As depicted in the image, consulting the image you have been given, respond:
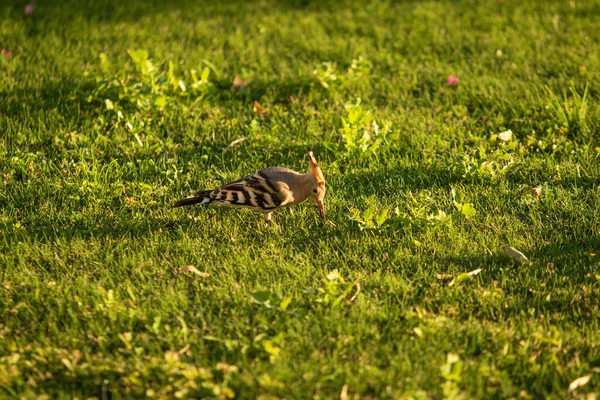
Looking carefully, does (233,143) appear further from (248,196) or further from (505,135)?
(505,135)

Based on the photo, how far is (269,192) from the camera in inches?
181

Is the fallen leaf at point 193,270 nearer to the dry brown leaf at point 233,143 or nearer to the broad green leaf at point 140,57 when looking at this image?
the dry brown leaf at point 233,143

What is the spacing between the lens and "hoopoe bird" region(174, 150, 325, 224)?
4.61 meters

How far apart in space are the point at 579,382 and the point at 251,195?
2186 millimetres

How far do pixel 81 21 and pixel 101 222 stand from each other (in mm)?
3693

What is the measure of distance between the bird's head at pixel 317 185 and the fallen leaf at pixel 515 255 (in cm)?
120

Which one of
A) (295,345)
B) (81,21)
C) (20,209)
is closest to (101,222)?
(20,209)

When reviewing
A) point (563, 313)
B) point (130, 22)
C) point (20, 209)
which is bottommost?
point (563, 313)

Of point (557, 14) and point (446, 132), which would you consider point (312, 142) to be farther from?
point (557, 14)

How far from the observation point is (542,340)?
3709 millimetres

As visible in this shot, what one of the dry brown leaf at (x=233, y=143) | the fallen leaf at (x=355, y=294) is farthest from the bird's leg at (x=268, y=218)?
the dry brown leaf at (x=233, y=143)

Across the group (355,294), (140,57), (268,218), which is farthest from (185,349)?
(140,57)

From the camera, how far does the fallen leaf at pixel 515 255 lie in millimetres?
4383

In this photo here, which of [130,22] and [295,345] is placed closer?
[295,345]
